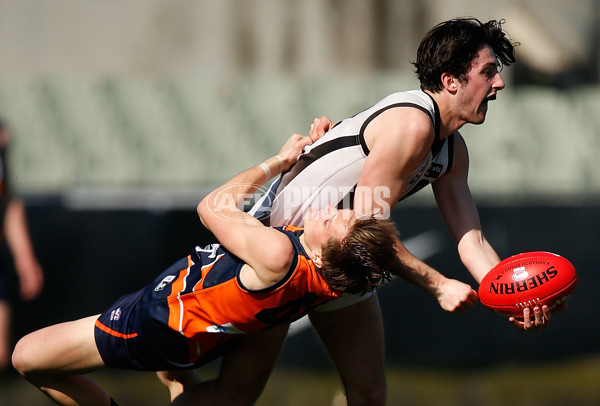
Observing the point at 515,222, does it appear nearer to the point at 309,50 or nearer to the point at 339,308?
the point at 339,308

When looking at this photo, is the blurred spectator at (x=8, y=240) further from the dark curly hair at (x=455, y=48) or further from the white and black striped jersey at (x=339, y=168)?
the dark curly hair at (x=455, y=48)

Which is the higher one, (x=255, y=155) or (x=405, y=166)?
(x=405, y=166)

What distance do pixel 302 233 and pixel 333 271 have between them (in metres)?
0.34

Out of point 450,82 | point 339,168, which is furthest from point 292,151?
point 450,82

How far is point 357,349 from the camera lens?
3.96 m

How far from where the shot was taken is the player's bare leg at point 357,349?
3969 millimetres

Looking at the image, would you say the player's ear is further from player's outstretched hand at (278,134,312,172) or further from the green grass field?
the green grass field

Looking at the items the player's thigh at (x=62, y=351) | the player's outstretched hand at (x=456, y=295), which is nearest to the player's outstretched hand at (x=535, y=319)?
the player's outstretched hand at (x=456, y=295)

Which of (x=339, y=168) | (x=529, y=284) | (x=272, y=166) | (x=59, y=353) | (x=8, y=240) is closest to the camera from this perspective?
(x=529, y=284)

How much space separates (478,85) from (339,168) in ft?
2.29

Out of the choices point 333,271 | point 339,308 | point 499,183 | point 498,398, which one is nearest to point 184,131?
point 499,183

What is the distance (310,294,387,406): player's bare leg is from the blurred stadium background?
92.0 inches

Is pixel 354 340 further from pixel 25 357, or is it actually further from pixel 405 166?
pixel 25 357

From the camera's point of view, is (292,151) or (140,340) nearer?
(140,340)
